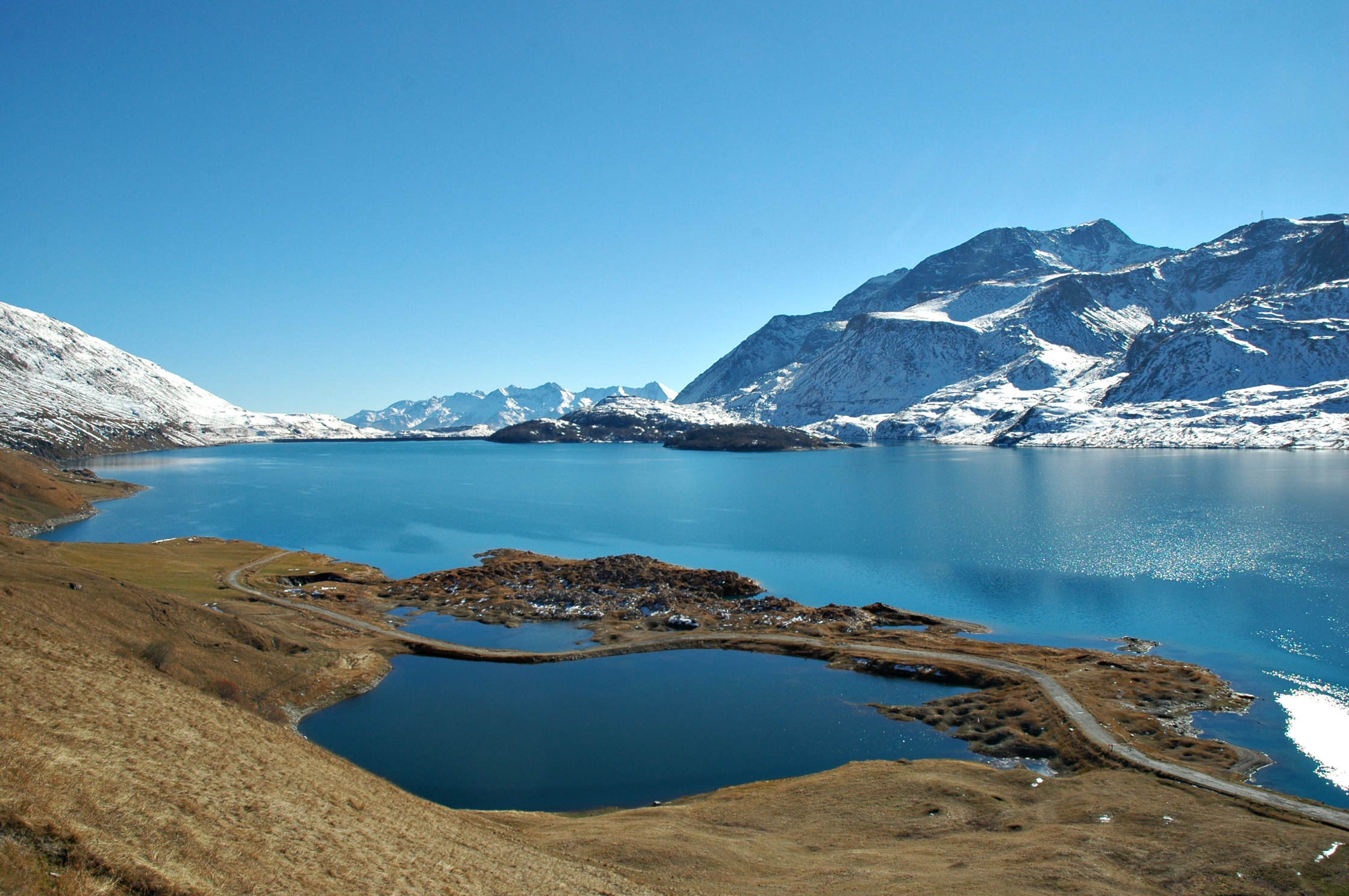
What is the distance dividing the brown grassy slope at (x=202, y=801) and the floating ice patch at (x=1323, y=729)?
121 ft

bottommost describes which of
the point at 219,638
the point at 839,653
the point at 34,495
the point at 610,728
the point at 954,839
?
the point at 610,728

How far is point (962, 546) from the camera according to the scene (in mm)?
96188

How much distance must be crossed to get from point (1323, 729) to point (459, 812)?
46.7 metres

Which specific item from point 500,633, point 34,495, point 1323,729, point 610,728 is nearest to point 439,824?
point 610,728

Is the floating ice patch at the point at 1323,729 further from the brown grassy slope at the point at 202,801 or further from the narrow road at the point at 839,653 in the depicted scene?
the brown grassy slope at the point at 202,801

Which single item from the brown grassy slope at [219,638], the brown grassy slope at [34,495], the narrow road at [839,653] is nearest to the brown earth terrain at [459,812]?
the brown grassy slope at [219,638]

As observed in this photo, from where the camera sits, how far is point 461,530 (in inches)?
4660

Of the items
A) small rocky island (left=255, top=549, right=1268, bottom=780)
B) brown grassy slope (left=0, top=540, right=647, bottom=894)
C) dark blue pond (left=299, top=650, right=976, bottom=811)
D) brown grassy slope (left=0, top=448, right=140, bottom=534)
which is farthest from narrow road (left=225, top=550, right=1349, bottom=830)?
brown grassy slope (left=0, top=448, right=140, bottom=534)

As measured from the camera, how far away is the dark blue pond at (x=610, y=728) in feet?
121

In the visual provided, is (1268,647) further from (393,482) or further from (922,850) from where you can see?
(393,482)

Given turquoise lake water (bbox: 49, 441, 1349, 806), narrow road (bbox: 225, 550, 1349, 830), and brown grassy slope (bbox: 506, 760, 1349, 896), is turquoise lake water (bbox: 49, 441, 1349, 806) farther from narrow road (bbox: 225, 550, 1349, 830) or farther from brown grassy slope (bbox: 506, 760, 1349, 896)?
brown grassy slope (bbox: 506, 760, 1349, 896)

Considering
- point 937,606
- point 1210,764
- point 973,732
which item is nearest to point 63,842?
point 973,732

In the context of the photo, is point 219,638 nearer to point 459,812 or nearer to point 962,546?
point 459,812

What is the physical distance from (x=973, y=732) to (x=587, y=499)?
119834mm
